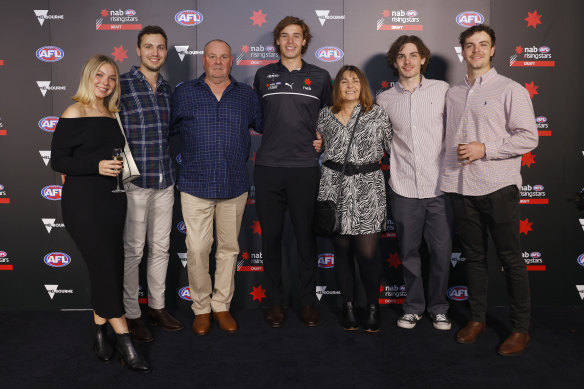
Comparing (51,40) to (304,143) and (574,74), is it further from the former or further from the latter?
(574,74)

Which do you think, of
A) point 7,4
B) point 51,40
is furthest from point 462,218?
point 7,4

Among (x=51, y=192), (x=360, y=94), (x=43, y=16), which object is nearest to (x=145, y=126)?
(x=51, y=192)

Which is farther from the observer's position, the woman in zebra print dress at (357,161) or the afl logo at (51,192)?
the afl logo at (51,192)

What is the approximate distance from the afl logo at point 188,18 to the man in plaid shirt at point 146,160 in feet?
2.04

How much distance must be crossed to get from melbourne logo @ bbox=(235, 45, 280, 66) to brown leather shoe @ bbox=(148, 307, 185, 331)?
6.65 ft

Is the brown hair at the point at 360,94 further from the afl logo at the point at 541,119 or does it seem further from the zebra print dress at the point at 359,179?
the afl logo at the point at 541,119

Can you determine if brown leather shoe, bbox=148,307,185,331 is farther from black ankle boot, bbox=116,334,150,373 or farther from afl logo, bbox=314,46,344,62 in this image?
afl logo, bbox=314,46,344,62

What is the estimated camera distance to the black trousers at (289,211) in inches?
113

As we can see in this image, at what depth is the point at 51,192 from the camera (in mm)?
3500

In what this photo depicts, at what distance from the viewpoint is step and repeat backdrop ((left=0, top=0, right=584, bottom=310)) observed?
343 cm

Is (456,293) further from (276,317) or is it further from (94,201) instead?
(94,201)

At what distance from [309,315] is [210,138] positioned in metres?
1.43

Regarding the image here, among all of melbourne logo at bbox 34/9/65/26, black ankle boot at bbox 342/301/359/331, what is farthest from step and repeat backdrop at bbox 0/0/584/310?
black ankle boot at bbox 342/301/359/331

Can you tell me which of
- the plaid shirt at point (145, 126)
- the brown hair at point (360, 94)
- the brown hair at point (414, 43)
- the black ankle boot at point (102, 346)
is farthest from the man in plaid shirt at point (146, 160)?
the brown hair at point (414, 43)
